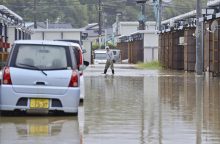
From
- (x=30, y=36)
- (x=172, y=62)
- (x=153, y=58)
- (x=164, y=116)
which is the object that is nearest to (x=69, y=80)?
(x=164, y=116)

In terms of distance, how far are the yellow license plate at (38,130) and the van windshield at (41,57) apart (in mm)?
1741

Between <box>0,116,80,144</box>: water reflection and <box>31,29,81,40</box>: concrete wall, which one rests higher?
<box>31,29,81,40</box>: concrete wall

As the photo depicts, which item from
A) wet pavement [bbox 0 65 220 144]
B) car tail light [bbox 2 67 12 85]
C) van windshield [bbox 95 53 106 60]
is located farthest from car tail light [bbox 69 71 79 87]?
van windshield [bbox 95 53 106 60]

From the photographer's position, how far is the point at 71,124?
12523mm

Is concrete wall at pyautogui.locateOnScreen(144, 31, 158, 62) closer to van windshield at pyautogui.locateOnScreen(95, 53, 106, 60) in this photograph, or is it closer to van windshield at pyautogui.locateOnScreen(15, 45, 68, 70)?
van windshield at pyautogui.locateOnScreen(95, 53, 106, 60)

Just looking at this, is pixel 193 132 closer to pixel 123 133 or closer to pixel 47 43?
pixel 123 133

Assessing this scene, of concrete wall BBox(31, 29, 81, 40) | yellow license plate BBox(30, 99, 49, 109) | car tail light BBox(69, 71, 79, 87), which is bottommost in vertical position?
yellow license plate BBox(30, 99, 49, 109)

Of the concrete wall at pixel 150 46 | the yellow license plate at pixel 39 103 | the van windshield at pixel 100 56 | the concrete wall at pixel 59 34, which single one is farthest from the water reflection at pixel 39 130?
the van windshield at pixel 100 56

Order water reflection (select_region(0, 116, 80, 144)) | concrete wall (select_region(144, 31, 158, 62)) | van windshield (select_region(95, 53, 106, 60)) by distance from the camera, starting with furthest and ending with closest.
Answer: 1. van windshield (select_region(95, 53, 106, 60))
2. concrete wall (select_region(144, 31, 158, 62))
3. water reflection (select_region(0, 116, 80, 144))

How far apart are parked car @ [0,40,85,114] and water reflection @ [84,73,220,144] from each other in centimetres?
75

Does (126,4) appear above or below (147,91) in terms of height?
above

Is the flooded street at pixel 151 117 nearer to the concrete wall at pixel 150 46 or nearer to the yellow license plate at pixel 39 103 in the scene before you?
the yellow license plate at pixel 39 103

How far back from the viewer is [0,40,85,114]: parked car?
43.4ft

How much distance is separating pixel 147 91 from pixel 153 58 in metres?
42.9
